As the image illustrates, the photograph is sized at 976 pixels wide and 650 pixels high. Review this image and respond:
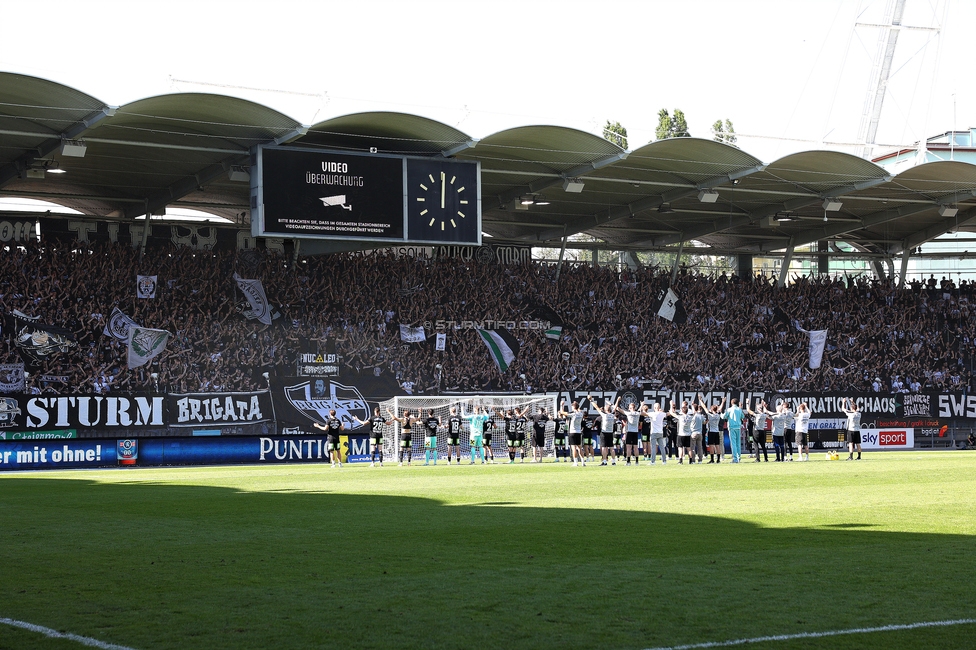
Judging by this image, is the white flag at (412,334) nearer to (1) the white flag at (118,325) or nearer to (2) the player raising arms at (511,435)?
(2) the player raising arms at (511,435)

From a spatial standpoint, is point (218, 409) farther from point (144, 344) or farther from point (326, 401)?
point (326, 401)

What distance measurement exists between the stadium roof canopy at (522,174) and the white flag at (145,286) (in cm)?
309

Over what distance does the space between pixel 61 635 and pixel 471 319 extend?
36.1m

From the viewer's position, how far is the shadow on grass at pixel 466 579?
6820 millimetres

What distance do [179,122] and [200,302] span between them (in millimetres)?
8710

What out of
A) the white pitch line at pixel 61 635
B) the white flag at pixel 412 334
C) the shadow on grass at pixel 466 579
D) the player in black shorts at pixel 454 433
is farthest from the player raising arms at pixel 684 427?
the white pitch line at pixel 61 635

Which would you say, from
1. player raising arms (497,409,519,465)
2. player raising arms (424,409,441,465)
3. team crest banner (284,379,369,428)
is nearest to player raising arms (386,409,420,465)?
player raising arms (424,409,441,465)

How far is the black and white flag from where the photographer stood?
153 feet

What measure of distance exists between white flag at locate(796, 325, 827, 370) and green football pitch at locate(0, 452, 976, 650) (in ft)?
95.1

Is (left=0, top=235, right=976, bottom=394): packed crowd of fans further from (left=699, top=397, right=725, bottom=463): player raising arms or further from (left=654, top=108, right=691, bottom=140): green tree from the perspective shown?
(left=654, top=108, right=691, bottom=140): green tree

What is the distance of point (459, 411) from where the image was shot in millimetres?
36281

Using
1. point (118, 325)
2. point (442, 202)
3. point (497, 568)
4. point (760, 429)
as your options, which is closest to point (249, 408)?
point (118, 325)

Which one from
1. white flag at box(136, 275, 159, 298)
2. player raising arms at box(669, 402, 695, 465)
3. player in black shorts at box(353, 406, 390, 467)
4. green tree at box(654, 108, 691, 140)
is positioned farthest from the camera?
green tree at box(654, 108, 691, 140)

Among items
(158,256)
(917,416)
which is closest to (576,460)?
(158,256)
